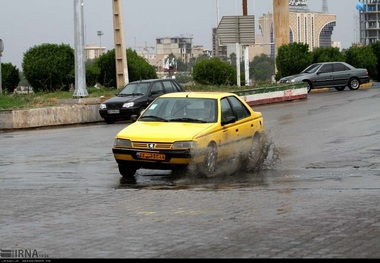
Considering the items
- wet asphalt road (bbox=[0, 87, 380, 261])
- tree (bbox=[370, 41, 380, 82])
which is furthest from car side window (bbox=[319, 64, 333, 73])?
wet asphalt road (bbox=[0, 87, 380, 261])

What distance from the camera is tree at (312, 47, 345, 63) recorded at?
55750 millimetres

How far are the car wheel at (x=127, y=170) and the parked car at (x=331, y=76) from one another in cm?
3040

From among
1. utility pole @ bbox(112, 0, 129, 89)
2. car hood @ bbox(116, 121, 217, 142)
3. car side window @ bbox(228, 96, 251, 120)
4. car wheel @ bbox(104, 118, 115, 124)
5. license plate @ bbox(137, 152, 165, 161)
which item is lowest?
car wheel @ bbox(104, 118, 115, 124)

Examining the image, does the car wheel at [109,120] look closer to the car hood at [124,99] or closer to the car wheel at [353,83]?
the car hood at [124,99]

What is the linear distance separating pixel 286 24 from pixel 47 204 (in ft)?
164

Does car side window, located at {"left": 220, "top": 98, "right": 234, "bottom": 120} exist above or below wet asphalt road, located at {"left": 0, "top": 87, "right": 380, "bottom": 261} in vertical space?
above

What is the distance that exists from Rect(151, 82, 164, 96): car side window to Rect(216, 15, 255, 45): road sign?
1509 cm

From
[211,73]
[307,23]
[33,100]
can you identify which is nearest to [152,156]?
[33,100]

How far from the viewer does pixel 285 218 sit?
10.4 m

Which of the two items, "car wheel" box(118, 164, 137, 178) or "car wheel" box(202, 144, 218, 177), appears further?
"car wheel" box(118, 164, 137, 178)

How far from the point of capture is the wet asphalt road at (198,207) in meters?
8.81

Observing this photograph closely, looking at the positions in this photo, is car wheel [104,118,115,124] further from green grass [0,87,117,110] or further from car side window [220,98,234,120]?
car side window [220,98,234,120]

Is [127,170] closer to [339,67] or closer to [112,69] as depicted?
[339,67]

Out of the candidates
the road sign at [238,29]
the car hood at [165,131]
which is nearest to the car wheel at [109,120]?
the car hood at [165,131]
